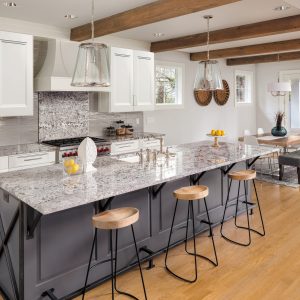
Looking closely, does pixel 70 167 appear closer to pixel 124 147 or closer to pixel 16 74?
pixel 16 74

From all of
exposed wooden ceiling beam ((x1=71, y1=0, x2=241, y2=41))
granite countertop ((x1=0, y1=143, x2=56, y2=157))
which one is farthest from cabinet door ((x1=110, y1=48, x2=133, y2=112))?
granite countertop ((x1=0, y1=143, x2=56, y2=157))

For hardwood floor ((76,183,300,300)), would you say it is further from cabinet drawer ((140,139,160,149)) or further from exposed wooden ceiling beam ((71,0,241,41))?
exposed wooden ceiling beam ((71,0,241,41))

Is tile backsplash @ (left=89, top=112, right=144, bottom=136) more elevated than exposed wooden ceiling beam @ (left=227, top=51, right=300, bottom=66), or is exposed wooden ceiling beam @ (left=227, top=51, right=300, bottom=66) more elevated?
exposed wooden ceiling beam @ (left=227, top=51, right=300, bottom=66)

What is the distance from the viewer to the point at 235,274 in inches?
114

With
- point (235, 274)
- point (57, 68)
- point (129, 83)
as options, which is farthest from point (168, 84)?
point (235, 274)

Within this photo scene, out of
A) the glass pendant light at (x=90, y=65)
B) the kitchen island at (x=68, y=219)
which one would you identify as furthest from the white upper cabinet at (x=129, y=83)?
the glass pendant light at (x=90, y=65)

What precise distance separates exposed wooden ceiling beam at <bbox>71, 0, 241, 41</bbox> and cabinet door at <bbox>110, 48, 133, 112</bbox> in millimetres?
679

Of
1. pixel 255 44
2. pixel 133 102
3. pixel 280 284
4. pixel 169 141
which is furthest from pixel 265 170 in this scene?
pixel 280 284

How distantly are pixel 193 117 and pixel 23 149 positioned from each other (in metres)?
4.36

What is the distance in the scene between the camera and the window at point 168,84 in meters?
6.85

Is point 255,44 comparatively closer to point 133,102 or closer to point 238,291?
point 133,102

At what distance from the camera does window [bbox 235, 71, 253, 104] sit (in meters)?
9.20

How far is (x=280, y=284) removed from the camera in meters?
2.73

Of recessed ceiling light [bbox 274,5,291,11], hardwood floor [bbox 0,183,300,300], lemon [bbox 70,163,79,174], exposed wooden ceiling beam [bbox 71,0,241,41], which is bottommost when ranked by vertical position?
hardwood floor [bbox 0,183,300,300]
